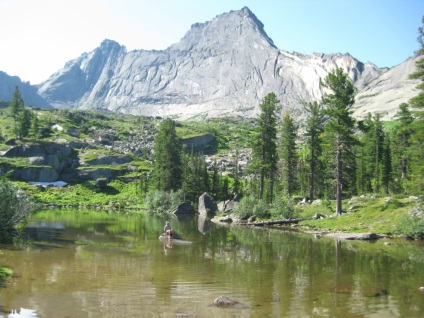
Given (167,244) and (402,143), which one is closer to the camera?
(167,244)

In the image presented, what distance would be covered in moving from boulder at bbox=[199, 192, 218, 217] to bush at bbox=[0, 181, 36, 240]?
52.8 meters

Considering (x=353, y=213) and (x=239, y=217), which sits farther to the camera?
(x=239, y=217)

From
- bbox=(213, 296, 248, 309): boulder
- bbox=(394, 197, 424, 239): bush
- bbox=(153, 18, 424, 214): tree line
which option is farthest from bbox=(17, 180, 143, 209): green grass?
bbox=(213, 296, 248, 309): boulder

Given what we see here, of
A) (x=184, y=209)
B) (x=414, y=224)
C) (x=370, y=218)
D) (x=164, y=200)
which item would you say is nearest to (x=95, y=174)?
(x=164, y=200)

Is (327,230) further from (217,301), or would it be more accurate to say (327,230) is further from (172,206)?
(172,206)

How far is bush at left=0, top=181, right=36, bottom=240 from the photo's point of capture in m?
29.3

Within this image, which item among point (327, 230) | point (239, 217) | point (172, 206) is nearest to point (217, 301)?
point (327, 230)

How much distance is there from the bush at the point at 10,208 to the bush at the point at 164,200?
59.6 m

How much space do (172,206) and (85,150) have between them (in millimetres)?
67580

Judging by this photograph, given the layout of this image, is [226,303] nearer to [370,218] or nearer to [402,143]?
[370,218]

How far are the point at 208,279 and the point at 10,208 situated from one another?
714 inches

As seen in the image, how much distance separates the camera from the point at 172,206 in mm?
91625

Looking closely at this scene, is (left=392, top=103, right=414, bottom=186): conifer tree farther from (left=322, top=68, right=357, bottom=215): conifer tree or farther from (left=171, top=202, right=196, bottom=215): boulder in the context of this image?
(left=171, top=202, right=196, bottom=215): boulder

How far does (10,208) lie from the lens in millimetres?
30031
